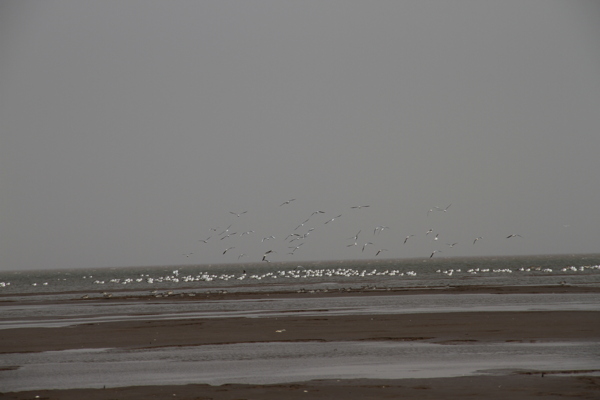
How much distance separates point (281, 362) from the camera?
1764 cm

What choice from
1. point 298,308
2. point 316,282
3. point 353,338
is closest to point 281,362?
point 353,338

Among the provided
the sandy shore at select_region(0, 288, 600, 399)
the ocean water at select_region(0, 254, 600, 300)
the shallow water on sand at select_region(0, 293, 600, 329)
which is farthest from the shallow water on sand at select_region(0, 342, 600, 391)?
the ocean water at select_region(0, 254, 600, 300)

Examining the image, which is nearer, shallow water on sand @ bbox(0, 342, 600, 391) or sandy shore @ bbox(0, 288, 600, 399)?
sandy shore @ bbox(0, 288, 600, 399)

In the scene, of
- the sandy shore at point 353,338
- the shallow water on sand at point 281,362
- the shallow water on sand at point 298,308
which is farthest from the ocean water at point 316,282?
the shallow water on sand at point 281,362

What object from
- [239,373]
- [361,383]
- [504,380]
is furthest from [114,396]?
[504,380]

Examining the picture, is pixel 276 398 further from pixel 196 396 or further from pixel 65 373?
pixel 65 373

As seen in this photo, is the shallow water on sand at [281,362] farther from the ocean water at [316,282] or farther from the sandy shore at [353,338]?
the ocean water at [316,282]

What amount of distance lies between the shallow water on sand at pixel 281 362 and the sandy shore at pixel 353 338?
809mm

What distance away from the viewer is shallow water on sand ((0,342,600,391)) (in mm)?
15453

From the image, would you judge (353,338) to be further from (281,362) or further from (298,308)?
(298,308)

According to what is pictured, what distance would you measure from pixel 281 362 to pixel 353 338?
4.55 metres

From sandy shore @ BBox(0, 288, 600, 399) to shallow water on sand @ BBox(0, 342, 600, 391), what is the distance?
0.81 meters

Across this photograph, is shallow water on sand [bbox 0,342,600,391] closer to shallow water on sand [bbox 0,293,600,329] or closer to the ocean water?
shallow water on sand [bbox 0,293,600,329]

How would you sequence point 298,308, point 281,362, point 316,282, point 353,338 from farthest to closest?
point 316,282
point 298,308
point 353,338
point 281,362
